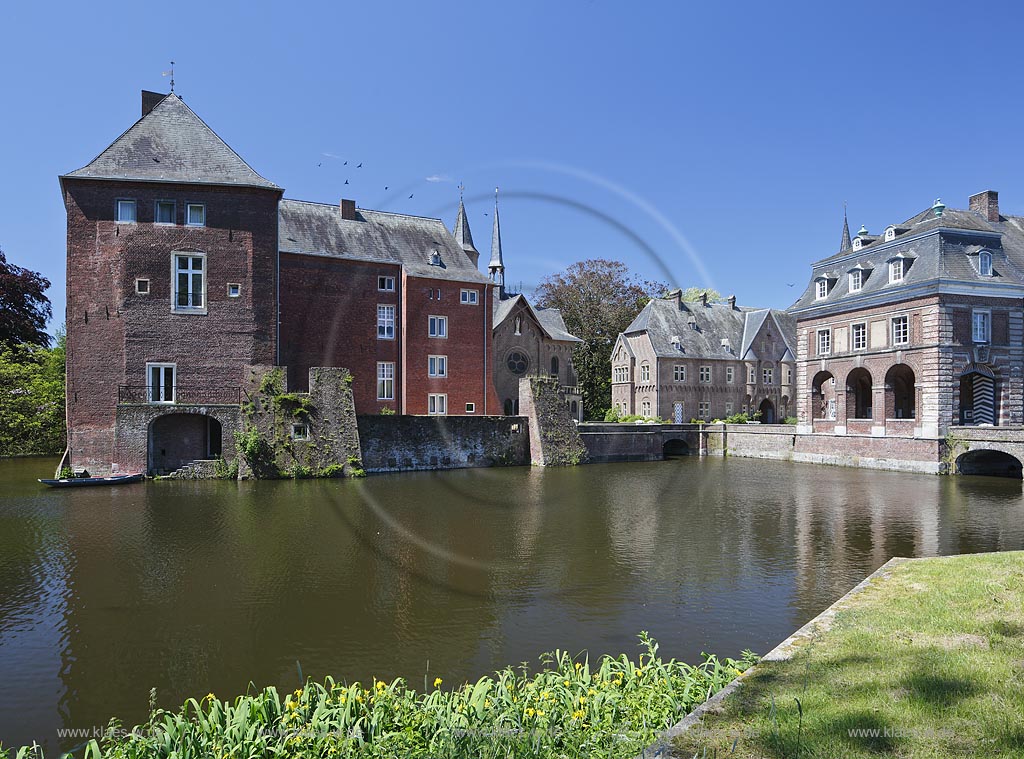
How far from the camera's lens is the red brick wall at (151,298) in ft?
86.6

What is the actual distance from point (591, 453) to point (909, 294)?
18.1m

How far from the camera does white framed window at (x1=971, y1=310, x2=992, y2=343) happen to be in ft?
101

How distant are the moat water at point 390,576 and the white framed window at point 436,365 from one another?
1286 centimetres

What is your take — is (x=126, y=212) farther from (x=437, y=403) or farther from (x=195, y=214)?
(x=437, y=403)

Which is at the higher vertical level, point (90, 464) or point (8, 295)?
point (8, 295)

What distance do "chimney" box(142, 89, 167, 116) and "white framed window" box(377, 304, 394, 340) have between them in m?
13.8

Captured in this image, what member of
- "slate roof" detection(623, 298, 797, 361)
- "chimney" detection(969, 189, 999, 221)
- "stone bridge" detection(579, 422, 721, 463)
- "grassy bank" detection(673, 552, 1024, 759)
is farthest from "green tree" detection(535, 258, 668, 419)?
"grassy bank" detection(673, 552, 1024, 759)

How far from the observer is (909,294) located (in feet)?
104

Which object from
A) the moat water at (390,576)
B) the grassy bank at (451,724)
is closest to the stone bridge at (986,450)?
the moat water at (390,576)

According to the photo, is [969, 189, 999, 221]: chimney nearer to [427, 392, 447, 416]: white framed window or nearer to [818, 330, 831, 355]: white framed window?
[818, 330, 831, 355]: white framed window

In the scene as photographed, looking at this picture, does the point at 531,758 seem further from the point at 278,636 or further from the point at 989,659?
the point at 278,636

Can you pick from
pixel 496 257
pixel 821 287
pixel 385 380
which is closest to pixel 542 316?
pixel 496 257

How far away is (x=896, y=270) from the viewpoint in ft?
108

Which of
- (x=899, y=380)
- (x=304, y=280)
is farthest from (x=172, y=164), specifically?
(x=899, y=380)
